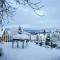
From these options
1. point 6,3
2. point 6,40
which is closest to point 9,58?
point 6,40

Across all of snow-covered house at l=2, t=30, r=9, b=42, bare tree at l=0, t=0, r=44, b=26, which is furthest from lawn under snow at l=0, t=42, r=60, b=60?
bare tree at l=0, t=0, r=44, b=26

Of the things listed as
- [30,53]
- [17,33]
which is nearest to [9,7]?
[17,33]

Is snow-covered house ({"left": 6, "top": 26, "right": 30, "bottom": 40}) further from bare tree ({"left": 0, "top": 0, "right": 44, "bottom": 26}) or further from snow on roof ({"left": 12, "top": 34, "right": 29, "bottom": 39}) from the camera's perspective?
bare tree ({"left": 0, "top": 0, "right": 44, "bottom": 26})

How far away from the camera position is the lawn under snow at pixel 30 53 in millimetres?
1452

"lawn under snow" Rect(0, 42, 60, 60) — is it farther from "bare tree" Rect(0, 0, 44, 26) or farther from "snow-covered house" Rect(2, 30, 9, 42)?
"bare tree" Rect(0, 0, 44, 26)

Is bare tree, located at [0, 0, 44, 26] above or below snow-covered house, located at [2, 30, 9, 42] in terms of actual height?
above

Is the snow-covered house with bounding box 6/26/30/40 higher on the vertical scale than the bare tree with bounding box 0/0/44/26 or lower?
lower

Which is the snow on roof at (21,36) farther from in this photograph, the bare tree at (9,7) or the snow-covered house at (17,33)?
the bare tree at (9,7)

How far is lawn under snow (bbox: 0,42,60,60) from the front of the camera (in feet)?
4.76

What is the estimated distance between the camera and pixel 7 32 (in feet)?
5.02

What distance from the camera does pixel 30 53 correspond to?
4.83 ft

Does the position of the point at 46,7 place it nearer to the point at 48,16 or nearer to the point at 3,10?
the point at 48,16

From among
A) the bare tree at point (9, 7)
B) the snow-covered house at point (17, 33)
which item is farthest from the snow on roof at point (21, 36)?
the bare tree at point (9, 7)

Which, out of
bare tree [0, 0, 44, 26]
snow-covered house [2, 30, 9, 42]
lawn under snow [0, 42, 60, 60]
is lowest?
lawn under snow [0, 42, 60, 60]
